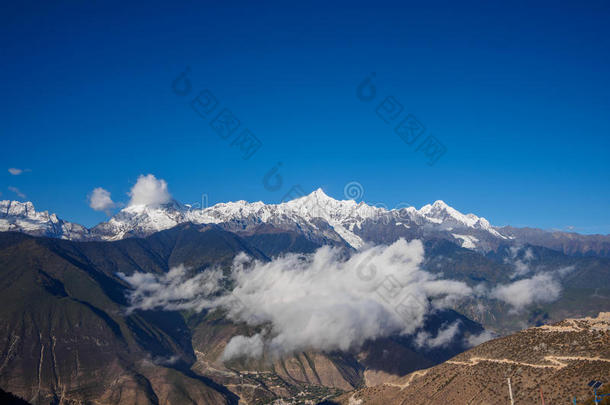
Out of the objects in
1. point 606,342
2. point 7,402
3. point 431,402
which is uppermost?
point 7,402

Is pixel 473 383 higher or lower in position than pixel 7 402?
lower

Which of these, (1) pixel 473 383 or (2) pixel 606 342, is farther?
(1) pixel 473 383

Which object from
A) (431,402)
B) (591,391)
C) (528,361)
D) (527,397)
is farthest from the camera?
(431,402)

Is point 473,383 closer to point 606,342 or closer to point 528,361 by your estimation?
point 528,361

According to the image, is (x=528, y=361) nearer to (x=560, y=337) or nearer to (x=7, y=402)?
(x=560, y=337)

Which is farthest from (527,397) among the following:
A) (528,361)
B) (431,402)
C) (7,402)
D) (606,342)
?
(7,402)

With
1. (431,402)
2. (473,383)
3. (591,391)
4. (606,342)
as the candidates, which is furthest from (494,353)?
(591,391)

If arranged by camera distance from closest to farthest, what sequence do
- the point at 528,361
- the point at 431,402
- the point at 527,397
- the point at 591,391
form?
1. the point at 591,391
2. the point at 527,397
3. the point at 528,361
4. the point at 431,402
